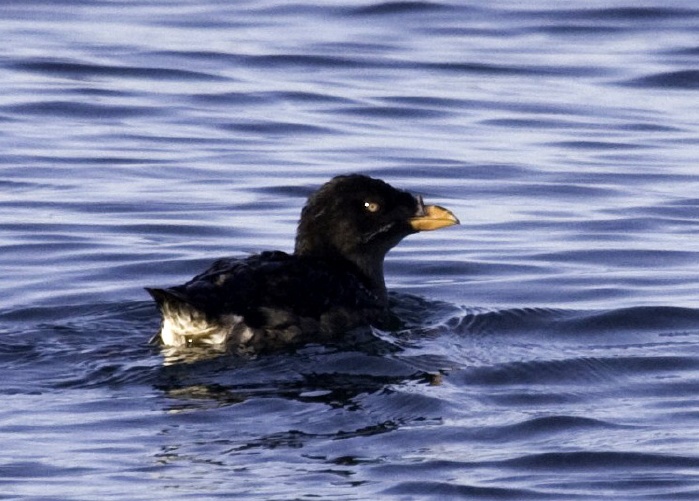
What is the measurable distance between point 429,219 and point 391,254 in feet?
7.79

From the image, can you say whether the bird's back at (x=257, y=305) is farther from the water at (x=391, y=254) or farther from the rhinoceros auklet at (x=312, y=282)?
the water at (x=391, y=254)

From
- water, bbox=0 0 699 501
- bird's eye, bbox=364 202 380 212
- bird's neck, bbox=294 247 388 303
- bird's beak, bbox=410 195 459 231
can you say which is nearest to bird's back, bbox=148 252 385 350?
water, bbox=0 0 699 501

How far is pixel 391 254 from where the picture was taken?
14000mm

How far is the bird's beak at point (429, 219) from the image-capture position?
38.1 ft

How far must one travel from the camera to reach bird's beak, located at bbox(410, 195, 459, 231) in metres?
11.6

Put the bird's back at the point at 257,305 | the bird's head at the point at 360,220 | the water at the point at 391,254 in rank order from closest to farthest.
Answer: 1. the water at the point at 391,254
2. the bird's back at the point at 257,305
3. the bird's head at the point at 360,220

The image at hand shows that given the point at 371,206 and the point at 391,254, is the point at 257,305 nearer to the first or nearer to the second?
the point at 371,206

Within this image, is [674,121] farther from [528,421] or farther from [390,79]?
[528,421]

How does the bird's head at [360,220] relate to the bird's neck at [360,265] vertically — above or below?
above

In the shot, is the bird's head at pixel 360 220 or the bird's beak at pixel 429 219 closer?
the bird's head at pixel 360 220

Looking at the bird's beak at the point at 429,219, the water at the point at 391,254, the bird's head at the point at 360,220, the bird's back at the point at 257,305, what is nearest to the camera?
the water at the point at 391,254

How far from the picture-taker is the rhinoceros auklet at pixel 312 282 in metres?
10.2

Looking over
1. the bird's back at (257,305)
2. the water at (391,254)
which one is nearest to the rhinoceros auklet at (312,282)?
the bird's back at (257,305)

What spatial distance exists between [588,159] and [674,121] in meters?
2.45
